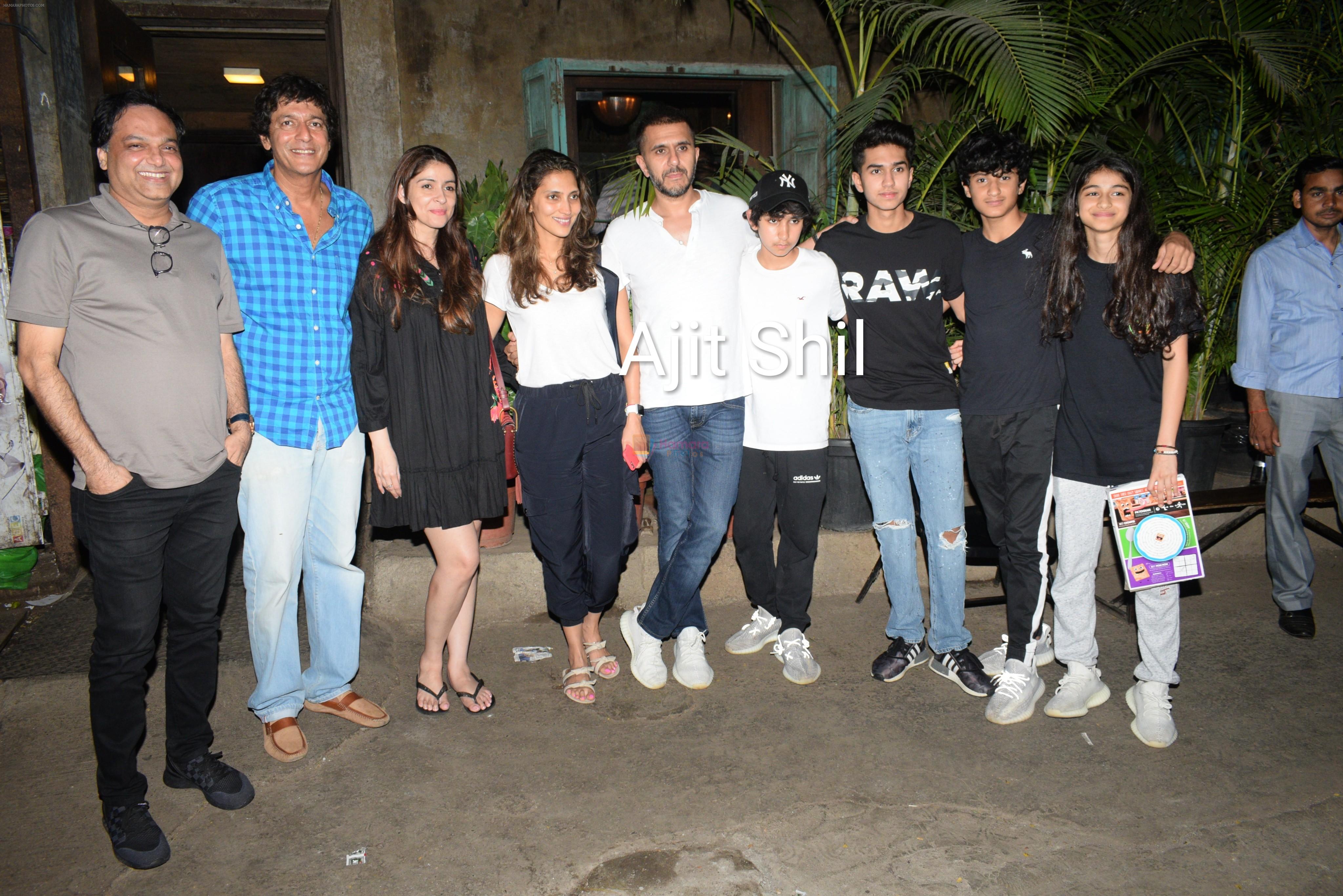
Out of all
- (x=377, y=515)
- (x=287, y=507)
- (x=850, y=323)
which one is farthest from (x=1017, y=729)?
(x=287, y=507)

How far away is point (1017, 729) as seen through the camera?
3619 millimetres

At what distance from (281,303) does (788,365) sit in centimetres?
193

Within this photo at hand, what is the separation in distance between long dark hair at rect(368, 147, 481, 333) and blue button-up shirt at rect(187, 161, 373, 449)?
0.19m

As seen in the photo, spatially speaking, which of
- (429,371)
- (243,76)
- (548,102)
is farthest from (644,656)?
(243,76)

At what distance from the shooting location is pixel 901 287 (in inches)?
147

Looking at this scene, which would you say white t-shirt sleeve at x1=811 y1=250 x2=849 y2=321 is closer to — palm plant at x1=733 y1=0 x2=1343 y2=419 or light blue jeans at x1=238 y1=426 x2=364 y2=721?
palm plant at x1=733 y1=0 x2=1343 y2=419

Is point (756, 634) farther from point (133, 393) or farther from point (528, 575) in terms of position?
point (133, 393)

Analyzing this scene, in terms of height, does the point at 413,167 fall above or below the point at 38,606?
above

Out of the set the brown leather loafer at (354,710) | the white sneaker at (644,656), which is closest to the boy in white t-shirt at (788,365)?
the white sneaker at (644,656)

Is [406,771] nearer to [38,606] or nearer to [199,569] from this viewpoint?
[199,569]

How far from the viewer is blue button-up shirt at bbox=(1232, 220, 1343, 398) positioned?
438 centimetres

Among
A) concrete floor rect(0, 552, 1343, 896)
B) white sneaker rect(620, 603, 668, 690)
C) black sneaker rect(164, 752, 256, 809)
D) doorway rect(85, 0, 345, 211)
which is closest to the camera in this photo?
concrete floor rect(0, 552, 1343, 896)

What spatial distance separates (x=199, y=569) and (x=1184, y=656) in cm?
415

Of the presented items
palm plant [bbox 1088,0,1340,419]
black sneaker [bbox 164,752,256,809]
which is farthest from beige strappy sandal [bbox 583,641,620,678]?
palm plant [bbox 1088,0,1340,419]
